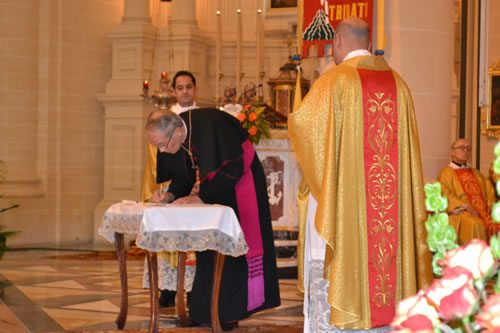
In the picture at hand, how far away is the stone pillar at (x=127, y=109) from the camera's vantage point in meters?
11.7

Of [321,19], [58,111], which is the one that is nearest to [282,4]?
[58,111]

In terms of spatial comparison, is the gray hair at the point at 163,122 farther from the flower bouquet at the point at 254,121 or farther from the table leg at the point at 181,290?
the flower bouquet at the point at 254,121

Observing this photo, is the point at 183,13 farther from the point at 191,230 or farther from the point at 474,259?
the point at 474,259

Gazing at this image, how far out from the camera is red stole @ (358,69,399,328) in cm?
406

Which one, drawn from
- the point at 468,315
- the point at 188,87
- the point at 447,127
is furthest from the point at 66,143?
the point at 468,315

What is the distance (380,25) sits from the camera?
6070 mm

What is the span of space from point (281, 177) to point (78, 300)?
2822 mm

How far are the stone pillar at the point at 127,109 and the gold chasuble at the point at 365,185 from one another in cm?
784

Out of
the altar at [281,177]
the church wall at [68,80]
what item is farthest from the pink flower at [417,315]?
the church wall at [68,80]

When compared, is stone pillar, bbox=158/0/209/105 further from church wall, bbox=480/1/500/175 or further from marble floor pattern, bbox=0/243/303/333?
church wall, bbox=480/1/500/175

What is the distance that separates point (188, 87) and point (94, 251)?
4.90 m

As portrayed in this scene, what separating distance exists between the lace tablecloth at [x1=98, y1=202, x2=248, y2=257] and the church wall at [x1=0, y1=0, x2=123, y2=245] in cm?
691

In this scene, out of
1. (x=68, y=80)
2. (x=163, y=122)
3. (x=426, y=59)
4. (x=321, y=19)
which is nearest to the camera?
(x=163, y=122)

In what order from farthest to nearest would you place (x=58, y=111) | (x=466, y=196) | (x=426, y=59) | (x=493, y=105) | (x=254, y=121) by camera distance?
(x=58, y=111), (x=493, y=105), (x=466, y=196), (x=254, y=121), (x=426, y=59)
